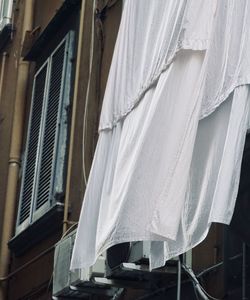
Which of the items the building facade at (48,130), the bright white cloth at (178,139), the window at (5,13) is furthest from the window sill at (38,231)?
the window at (5,13)

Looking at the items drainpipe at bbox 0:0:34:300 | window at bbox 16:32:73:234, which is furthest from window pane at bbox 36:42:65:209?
drainpipe at bbox 0:0:34:300

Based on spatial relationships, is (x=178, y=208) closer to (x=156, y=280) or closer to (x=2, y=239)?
(x=156, y=280)

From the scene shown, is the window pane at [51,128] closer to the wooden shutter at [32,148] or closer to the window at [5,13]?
the wooden shutter at [32,148]

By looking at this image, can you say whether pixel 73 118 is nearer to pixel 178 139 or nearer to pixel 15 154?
pixel 15 154

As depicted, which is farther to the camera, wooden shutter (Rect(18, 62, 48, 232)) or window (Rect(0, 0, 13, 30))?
window (Rect(0, 0, 13, 30))

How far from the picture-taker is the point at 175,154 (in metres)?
4.54

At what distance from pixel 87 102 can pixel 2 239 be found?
187 centimetres

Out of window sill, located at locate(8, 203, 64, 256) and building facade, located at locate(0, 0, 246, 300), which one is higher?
building facade, located at locate(0, 0, 246, 300)

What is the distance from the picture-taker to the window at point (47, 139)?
26.7 feet

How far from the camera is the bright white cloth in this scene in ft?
14.4

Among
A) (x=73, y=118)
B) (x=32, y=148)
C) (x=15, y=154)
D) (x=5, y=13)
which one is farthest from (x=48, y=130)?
(x=5, y=13)

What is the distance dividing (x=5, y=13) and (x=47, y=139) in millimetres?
3247

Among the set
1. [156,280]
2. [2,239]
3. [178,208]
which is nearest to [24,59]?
[2,239]

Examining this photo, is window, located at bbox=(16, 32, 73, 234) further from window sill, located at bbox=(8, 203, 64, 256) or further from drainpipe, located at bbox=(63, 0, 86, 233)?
drainpipe, located at bbox=(63, 0, 86, 233)
